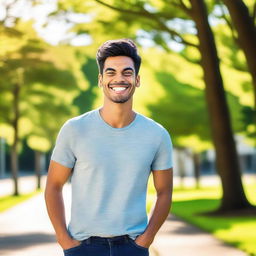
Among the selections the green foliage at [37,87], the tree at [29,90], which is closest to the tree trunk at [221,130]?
the green foliage at [37,87]

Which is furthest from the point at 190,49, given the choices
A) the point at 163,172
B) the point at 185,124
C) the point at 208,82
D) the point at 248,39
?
the point at 163,172

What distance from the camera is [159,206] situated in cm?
457

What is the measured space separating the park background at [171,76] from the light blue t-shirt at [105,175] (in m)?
8.95

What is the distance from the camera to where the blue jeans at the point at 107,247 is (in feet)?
14.5

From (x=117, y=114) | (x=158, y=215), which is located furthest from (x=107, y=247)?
(x=117, y=114)

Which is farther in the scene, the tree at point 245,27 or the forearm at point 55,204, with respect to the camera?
the tree at point 245,27

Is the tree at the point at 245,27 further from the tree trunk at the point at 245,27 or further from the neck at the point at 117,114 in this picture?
the neck at the point at 117,114

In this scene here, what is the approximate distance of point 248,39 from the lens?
15.2m

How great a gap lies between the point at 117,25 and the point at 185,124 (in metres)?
15.9

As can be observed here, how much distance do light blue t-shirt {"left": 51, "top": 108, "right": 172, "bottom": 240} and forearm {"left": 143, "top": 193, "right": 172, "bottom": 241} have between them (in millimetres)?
43

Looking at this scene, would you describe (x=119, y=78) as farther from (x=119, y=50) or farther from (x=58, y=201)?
(x=58, y=201)

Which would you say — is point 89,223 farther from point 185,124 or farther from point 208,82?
point 185,124

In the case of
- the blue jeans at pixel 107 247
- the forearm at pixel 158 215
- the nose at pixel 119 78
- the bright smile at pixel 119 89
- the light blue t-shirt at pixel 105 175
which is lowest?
the blue jeans at pixel 107 247

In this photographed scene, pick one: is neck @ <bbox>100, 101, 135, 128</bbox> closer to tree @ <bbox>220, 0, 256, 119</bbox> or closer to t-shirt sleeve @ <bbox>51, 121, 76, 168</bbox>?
t-shirt sleeve @ <bbox>51, 121, 76, 168</bbox>
